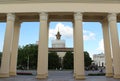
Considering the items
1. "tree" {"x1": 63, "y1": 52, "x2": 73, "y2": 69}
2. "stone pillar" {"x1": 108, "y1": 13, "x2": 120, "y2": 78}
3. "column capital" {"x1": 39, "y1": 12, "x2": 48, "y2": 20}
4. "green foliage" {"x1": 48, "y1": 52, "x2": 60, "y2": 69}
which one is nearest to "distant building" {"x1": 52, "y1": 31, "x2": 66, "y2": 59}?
"green foliage" {"x1": 48, "y1": 52, "x2": 60, "y2": 69}

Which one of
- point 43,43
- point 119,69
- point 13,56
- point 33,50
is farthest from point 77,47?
point 33,50

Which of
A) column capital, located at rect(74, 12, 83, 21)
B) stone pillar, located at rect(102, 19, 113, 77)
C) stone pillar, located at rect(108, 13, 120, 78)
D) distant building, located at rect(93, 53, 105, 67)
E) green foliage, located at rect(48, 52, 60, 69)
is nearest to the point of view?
stone pillar, located at rect(108, 13, 120, 78)

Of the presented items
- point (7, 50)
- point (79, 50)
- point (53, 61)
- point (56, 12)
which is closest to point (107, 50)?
point (79, 50)

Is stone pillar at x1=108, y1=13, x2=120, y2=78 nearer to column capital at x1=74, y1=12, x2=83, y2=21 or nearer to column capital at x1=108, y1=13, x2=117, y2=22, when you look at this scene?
column capital at x1=108, y1=13, x2=117, y2=22

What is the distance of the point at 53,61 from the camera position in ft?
233

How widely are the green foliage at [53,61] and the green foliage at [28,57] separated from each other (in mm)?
6937

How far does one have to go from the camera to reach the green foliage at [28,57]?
74.2m

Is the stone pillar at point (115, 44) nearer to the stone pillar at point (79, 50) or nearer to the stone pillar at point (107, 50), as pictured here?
the stone pillar at point (107, 50)

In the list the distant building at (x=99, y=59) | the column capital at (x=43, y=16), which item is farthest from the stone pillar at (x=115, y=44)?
the distant building at (x=99, y=59)

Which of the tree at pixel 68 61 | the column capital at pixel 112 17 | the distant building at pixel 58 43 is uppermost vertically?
the distant building at pixel 58 43

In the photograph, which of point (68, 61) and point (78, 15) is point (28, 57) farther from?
point (78, 15)

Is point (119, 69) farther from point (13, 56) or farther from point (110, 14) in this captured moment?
point (13, 56)

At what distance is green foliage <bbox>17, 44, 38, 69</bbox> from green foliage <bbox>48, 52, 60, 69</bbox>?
6.94 meters

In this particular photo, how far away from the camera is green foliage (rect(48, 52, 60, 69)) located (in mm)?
69537
